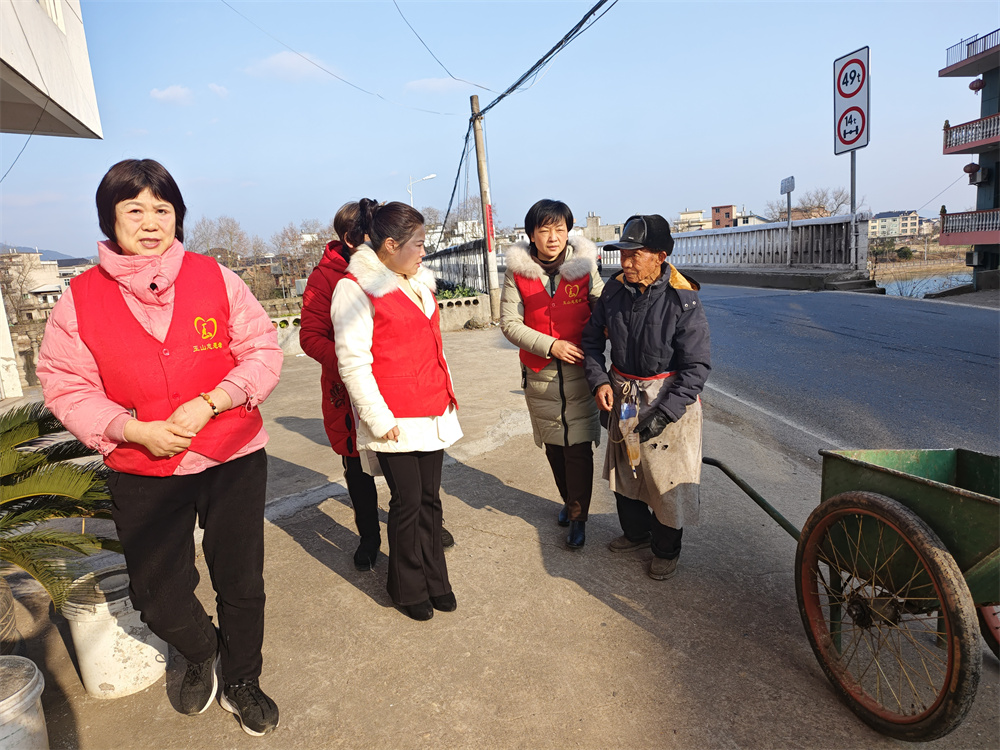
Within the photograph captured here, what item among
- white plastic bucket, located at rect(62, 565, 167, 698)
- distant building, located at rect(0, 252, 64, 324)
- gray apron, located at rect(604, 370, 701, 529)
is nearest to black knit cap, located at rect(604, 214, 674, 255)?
gray apron, located at rect(604, 370, 701, 529)

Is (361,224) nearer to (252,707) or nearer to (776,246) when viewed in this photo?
(252,707)

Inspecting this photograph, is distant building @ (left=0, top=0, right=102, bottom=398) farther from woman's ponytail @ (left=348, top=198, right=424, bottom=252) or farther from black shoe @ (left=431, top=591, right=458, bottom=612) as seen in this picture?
black shoe @ (left=431, top=591, right=458, bottom=612)

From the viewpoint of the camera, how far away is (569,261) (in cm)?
362

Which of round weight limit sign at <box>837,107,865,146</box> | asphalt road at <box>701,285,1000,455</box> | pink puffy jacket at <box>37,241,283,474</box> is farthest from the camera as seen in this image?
round weight limit sign at <box>837,107,865,146</box>

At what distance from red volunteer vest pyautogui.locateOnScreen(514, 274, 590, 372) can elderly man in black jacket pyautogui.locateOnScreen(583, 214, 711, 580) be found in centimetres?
28

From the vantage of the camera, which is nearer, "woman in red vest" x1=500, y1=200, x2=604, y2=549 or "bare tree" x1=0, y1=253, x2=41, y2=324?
"woman in red vest" x1=500, y1=200, x2=604, y2=549

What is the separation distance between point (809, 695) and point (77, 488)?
2925mm

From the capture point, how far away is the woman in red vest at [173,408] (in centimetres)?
215

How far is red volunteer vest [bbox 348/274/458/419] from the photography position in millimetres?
2924

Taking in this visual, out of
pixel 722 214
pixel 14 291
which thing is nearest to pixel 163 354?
pixel 14 291

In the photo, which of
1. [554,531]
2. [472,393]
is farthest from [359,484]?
[472,393]

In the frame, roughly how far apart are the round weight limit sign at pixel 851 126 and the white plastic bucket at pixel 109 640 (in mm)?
17473

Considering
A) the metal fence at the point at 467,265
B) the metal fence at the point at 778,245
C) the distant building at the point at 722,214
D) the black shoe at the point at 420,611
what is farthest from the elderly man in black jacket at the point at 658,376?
the distant building at the point at 722,214

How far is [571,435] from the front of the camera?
365 centimetres
